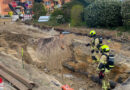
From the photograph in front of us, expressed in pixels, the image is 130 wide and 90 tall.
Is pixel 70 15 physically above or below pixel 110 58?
above

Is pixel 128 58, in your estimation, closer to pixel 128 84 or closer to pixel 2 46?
pixel 128 84

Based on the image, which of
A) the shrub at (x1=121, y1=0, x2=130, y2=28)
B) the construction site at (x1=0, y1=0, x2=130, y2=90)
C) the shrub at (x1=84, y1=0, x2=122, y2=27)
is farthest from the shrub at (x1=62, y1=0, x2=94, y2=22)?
the shrub at (x1=121, y1=0, x2=130, y2=28)

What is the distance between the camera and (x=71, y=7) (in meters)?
19.0

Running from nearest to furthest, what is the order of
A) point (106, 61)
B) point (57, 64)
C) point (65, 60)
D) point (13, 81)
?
point (13, 81) → point (106, 61) → point (57, 64) → point (65, 60)

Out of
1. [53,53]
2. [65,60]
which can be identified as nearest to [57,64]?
[65,60]

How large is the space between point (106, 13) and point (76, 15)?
5.00m

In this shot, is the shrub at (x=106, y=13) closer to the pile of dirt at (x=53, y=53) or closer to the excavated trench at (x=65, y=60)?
the excavated trench at (x=65, y=60)

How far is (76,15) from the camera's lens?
17.8 metres

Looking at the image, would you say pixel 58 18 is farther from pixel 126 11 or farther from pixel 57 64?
pixel 57 64

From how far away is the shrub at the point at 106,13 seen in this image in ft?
43.7

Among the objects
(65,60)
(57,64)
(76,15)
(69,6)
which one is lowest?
(57,64)

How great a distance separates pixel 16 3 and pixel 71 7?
733 inches

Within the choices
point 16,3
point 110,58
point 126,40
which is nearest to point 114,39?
point 126,40

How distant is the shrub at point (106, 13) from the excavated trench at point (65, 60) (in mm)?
4150
